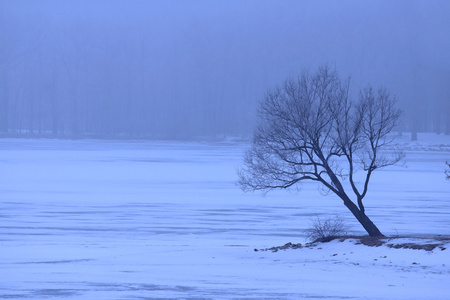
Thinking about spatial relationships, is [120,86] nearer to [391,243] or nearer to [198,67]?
[198,67]

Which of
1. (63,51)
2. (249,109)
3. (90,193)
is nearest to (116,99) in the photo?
(63,51)

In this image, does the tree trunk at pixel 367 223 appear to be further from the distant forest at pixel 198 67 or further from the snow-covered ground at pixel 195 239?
the distant forest at pixel 198 67

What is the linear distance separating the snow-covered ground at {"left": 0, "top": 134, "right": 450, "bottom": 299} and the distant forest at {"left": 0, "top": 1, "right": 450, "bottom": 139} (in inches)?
2601

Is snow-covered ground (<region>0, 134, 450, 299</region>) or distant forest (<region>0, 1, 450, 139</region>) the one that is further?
distant forest (<region>0, 1, 450, 139</region>)

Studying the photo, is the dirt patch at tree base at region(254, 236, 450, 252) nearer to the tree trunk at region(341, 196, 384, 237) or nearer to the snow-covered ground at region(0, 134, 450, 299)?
the snow-covered ground at region(0, 134, 450, 299)

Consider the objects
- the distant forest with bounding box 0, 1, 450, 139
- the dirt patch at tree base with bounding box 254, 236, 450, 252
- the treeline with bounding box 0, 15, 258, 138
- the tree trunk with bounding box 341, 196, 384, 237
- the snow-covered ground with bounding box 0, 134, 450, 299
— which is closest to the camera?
the snow-covered ground with bounding box 0, 134, 450, 299

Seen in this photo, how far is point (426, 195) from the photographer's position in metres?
37.1

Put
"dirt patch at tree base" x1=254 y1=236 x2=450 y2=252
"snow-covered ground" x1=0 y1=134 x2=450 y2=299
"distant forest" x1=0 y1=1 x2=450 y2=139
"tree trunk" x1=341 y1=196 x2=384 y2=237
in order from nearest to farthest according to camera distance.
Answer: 1. "snow-covered ground" x1=0 y1=134 x2=450 y2=299
2. "dirt patch at tree base" x1=254 y1=236 x2=450 y2=252
3. "tree trunk" x1=341 y1=196 x2=384 y2=237
4. "distant forest" x1=0 y1=1 x2=450 y2=139

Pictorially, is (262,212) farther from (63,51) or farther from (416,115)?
(63,51)

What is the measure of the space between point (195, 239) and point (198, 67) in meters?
101

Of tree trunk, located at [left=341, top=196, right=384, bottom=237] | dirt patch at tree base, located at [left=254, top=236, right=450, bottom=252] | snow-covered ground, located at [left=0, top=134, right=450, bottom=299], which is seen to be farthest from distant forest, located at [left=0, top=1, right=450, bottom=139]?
dirt patch at tree base, located at [left=254, top=236, right=450, bottom=252]

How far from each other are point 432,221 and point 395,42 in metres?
97.1

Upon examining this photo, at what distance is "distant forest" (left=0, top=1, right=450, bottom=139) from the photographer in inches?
4530

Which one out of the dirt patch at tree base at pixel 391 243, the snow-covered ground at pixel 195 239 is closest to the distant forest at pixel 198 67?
the snow-covered ground at pixel 195 239
